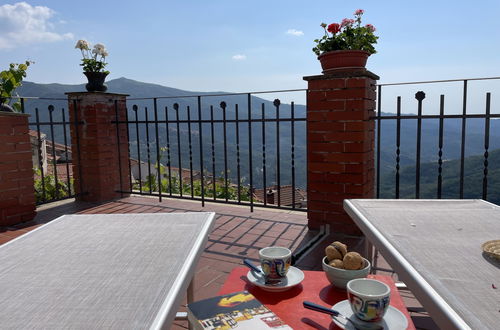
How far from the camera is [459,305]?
2.90ft

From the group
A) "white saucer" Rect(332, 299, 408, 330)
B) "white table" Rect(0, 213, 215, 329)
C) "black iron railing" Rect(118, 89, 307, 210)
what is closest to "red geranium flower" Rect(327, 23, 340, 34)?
"black iron railing" Rect(118, 89, 307, 210)

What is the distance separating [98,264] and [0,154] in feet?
10.8

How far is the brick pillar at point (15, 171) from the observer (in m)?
3.78

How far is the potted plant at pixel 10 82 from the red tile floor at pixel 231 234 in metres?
1.29

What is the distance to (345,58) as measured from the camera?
3178 mm

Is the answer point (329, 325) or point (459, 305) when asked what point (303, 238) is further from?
point (459, 305)

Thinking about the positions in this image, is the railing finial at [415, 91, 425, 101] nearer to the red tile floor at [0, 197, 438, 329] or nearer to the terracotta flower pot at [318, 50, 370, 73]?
the terracotta flower pot at [318, 50, 370, 73]

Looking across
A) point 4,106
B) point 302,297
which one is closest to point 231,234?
point 302,297

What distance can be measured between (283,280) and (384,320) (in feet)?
1.31

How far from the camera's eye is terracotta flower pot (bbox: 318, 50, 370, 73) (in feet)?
10.4

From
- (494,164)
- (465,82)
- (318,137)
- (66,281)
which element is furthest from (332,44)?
(494,164)

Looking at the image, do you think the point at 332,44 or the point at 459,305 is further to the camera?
the point at 332,44

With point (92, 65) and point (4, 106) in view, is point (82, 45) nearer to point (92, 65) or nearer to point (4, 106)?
point (92, 65)

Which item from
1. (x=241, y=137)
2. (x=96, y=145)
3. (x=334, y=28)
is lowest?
(x=241, y=137)
